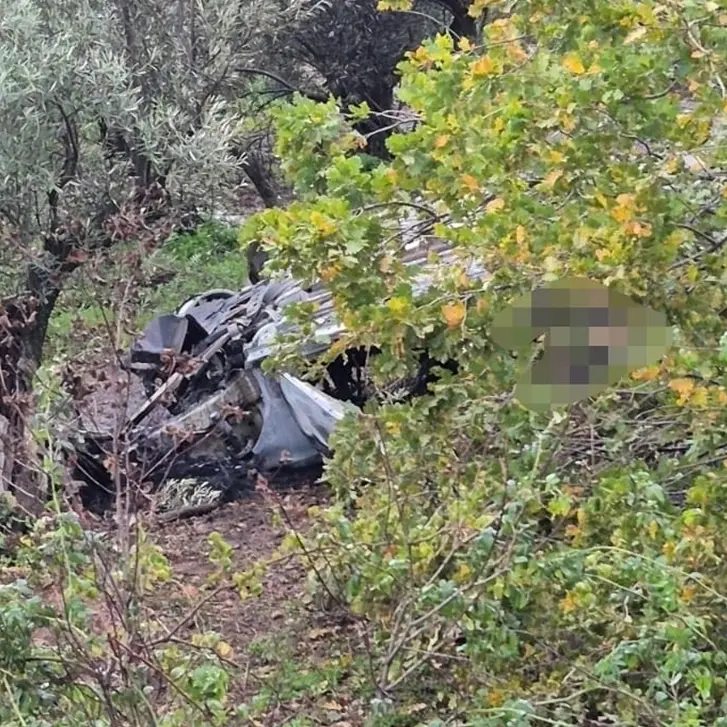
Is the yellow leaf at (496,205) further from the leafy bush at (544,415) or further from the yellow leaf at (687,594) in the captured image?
the yellow leaf at (687,594)

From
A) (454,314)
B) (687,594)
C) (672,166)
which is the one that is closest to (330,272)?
(454,314)

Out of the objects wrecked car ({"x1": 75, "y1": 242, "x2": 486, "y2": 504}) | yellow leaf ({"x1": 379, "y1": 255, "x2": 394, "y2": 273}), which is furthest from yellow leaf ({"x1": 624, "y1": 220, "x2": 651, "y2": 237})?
wrecked car ({"x1": 75, "y1": 242, "x2": 486, "y2": 504})

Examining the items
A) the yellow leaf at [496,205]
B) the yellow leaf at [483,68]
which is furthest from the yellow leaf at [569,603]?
the yellow leaf at [483,68]

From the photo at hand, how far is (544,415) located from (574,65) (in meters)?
1.13

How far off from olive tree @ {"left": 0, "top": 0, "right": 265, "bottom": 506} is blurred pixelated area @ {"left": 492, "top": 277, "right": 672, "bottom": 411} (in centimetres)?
318

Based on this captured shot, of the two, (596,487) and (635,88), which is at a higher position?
(635,88)

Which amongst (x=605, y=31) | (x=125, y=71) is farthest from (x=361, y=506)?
(x=125, y=71)

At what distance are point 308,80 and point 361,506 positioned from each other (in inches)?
331

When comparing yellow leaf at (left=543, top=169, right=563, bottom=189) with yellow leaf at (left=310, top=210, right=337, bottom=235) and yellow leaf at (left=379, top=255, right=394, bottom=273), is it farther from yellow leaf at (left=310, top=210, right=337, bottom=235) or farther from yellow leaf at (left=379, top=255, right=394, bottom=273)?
yellow leaf at (left=310, top=210, right=337, bottom=235)

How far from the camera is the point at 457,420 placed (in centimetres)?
415

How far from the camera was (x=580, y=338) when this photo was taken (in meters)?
3.38

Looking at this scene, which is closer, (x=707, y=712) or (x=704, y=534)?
(x=707, y=712)

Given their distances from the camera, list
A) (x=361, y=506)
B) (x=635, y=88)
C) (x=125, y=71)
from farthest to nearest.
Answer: (x=125, y=71) < (x=361, y=506) < (x=635, y=88)

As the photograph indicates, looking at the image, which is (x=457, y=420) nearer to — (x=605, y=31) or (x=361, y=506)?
(x=361, y=506)
